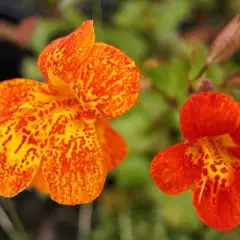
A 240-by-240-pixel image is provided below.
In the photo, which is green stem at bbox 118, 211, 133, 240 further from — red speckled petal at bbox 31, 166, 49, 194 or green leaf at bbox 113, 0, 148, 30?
red speckled petal at bbox 31, 166, 49, 194

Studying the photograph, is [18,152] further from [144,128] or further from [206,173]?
[144,128]

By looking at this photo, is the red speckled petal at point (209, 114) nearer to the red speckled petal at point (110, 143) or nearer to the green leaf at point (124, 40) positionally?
the red speckled petal at point (110, 143)

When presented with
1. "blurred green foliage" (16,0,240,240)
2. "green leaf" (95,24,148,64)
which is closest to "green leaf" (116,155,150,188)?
"blurred green foliage" (16,0,240,240)

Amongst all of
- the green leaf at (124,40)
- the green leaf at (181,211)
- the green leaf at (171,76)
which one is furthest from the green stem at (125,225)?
the green leaf at (171,76)

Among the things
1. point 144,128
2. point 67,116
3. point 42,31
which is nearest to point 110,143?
point 67,116

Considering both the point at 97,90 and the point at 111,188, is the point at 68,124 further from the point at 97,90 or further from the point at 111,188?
the point at 111,188

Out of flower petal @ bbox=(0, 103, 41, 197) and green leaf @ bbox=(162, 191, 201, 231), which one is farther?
green leaf @ bbox=(162, 191, 201, 231)

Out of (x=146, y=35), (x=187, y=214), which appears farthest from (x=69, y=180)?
(x=146, y=35)
